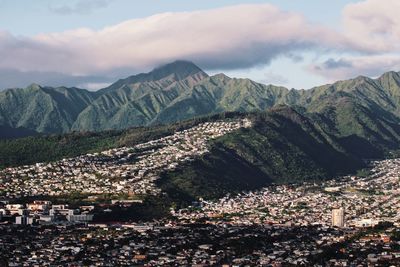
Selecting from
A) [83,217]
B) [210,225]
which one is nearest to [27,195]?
[83,217]

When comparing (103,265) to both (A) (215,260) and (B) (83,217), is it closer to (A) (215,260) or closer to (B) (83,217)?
(A) (215,260)

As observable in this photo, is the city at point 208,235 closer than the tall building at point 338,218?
Yes

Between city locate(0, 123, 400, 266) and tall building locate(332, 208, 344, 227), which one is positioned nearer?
city locate(0, 123, 400, 266)

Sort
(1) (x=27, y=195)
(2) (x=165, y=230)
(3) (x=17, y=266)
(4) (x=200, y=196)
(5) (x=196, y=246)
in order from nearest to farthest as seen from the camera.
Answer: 1. (3) (x=17, y=266)
2. (5) (x=196, y=246)
3. (2) (x=165, y=230)
4. (1) (x=27, y=195)
5. (4) (x=200, y=196)

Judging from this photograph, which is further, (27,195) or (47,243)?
(27,195)

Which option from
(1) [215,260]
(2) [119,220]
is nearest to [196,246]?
(1) [215,260]

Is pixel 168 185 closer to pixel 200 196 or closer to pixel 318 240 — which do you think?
pixel 200 196

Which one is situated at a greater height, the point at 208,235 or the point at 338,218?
the point at 208,235

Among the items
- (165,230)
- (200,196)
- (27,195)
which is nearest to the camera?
(165,230)

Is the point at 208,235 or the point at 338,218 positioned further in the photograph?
the point at 338,218
